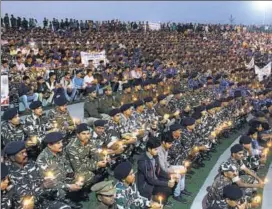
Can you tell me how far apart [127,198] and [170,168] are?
7.88 feet

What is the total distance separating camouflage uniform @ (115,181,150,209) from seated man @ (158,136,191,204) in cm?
164

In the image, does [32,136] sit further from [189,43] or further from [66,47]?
[189,43]

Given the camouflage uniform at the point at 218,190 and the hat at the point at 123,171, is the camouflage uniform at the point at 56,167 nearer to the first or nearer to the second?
the hat at the point at 123,171

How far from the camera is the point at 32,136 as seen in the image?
30.0 feet

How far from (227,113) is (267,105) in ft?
8.59

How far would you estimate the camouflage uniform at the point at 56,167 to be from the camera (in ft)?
23.0

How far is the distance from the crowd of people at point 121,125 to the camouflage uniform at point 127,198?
16 mm

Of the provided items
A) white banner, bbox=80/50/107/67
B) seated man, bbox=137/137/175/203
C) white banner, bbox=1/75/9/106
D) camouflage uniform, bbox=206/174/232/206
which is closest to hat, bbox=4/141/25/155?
seated man, bbox=137/137/175/203

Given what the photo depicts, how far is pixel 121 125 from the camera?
33.8 feet

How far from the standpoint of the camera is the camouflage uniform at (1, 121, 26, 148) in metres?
8.77

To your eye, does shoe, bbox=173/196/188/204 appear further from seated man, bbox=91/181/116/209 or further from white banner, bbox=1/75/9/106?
white banner, bbox=1/75/9/106

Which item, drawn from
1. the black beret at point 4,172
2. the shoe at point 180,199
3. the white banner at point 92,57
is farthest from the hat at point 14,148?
the white banner at point 92,57

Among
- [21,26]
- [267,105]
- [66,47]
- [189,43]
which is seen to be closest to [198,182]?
[267,105]

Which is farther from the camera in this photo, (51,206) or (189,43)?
(189,43)
